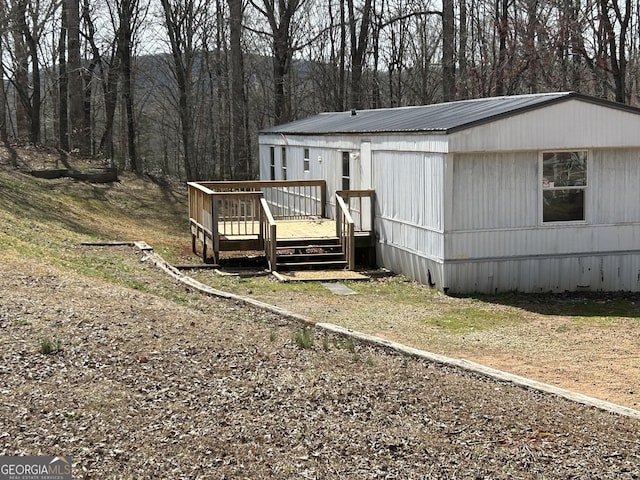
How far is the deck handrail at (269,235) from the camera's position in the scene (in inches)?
618

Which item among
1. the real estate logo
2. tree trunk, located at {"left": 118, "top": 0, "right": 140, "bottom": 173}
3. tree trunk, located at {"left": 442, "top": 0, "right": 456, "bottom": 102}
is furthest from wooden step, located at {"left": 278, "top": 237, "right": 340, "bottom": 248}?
tree trunk, located at {"left": 118, "top": 0, "right": 140, "bottom": 173}

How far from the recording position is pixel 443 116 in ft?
51.4

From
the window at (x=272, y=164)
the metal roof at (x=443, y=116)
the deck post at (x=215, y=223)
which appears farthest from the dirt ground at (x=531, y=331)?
the window at (x=272, y=164)

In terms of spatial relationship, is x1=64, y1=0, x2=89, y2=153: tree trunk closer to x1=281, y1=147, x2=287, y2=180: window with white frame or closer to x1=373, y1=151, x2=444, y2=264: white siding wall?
x1=281, y1=147, x2=287, y2=180: window with white frame

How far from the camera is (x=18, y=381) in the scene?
679 centimetres

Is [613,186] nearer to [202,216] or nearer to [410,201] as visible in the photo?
[410,201]

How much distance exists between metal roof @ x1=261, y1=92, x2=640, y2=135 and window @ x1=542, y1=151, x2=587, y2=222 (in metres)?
0.97

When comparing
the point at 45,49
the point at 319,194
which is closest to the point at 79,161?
the point at 319,194

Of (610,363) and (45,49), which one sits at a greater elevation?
(45,49)

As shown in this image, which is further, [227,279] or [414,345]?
[227,279]

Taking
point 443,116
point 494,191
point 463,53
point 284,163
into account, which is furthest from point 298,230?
point 463,53

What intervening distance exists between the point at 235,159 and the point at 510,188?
1721 cm

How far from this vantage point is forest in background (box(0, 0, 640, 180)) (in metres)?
29.0

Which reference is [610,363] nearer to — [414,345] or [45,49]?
[414,345]
